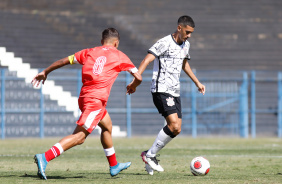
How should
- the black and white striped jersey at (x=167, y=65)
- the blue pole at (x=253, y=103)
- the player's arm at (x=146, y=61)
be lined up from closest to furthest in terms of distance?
the player's arm at (x=146, y=61) → the black and white striped jersey at (x=167, y=65) → the blue pole at (x=253, y=103)

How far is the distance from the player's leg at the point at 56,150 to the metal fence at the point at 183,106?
41.4 feet

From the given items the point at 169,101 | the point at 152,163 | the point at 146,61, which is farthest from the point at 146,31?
the point at 152,163

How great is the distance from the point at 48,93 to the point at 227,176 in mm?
13121

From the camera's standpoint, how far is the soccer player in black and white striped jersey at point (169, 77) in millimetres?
8266

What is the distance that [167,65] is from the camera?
8.37m

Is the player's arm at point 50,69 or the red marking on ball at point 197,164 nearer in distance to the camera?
the player's arm at point 50,69

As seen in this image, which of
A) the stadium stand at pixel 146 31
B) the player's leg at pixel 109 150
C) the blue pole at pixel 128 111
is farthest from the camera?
the stadium stand at pixel 146 31

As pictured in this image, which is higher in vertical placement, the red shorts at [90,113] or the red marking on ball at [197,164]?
the red shorts at [90,113]

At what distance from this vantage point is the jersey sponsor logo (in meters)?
7.30

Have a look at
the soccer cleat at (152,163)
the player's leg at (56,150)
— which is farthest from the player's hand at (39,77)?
the soccer cleat at (152,163)

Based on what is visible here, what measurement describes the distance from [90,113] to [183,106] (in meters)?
14.1

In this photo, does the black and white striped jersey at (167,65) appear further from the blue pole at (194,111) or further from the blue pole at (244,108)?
the blue pole at (244,108)

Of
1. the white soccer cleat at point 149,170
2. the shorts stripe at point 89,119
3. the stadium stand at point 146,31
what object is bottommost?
the white soccer cleat at point 149,170

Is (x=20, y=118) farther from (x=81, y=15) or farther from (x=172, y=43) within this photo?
(x=172, y=43)
